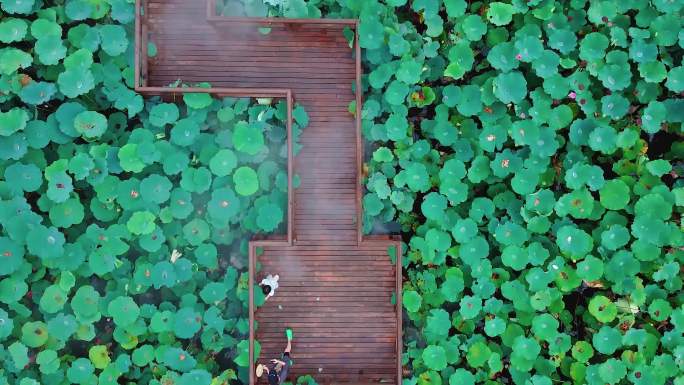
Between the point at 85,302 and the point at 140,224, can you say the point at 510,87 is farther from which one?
the point at 85,302

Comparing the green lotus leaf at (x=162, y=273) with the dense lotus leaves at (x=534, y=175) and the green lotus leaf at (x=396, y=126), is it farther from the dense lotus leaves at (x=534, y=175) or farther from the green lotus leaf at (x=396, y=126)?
the green lotus leaf at (x=396, y=126)

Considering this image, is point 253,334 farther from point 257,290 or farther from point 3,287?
point 3,287

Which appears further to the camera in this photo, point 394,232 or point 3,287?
point 394,232

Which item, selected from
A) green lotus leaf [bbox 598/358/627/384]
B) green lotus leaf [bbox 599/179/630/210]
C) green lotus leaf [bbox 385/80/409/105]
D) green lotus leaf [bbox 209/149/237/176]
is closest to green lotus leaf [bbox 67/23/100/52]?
green lotus leaf [bbox 209/149/237/176]

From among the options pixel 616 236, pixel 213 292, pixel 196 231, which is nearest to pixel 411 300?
pixel 213 292

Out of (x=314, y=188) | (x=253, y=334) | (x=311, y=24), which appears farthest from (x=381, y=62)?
(x=253, y=334)

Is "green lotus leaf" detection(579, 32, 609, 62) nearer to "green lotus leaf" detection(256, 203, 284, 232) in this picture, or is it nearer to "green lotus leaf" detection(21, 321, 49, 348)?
"green lotus leaf" detection(256, 203, 284, 232)

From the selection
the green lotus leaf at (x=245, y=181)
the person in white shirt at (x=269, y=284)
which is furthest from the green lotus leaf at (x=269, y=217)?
the person in white shirt at (x=269, y=284)
